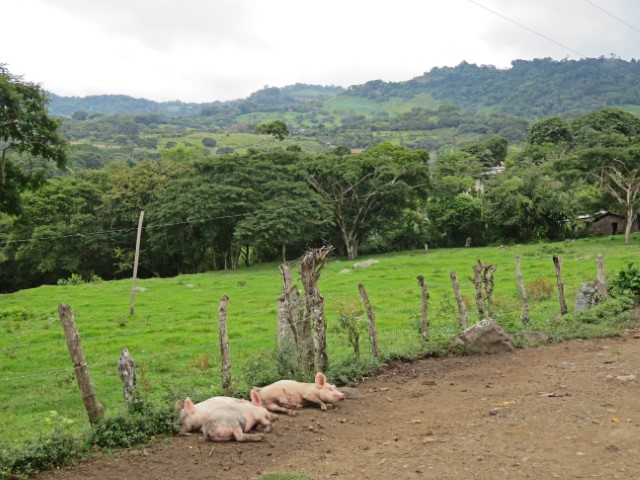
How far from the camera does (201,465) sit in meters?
8.02

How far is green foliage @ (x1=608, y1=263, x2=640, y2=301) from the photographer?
18.8 metres

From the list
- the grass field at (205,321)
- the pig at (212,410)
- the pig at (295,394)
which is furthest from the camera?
the grass field at (205,321)

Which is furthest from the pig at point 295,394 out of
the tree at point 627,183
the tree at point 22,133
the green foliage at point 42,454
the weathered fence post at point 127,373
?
the tree at point 627,183

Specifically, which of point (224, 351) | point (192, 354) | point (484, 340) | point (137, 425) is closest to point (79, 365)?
point (137, 425)

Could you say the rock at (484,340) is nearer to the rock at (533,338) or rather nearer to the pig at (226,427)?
the rock at (533,338)

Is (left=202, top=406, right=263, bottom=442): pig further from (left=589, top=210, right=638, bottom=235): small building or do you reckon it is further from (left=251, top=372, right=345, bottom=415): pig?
(left=589, top=210, right=638, bottom=235): small building

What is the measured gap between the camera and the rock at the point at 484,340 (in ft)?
46.8

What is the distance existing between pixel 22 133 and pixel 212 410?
478 inches

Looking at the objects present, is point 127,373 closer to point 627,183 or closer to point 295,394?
point 295,394

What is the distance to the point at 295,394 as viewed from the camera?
1047 centimetres

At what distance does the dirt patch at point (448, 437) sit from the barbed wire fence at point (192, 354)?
6.04ft

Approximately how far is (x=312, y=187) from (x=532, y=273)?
21.8 metres

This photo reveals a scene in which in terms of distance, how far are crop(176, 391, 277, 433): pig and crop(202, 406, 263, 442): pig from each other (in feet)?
0.44

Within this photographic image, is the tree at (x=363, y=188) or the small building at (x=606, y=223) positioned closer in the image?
the tree at (x=363, y=188)
